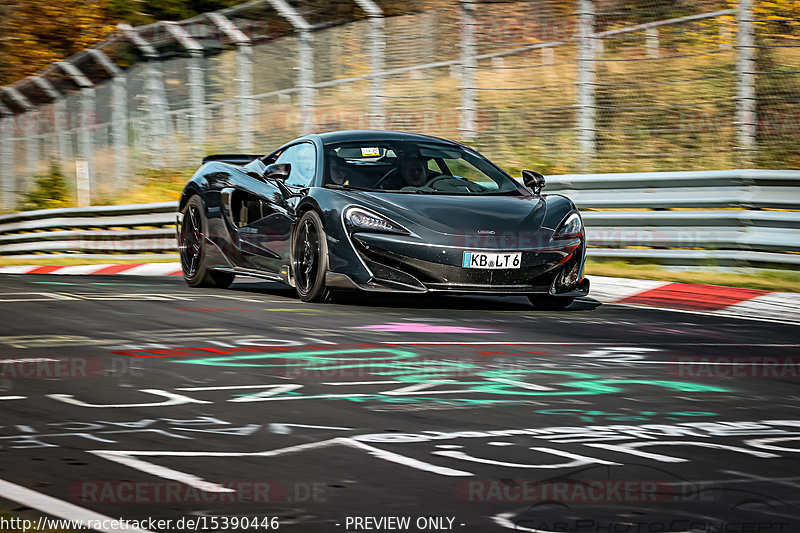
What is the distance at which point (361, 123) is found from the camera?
653 inches

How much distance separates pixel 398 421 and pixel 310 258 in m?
4.48

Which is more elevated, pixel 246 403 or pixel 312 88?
pixel 312 88

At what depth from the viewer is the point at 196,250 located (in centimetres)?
1130

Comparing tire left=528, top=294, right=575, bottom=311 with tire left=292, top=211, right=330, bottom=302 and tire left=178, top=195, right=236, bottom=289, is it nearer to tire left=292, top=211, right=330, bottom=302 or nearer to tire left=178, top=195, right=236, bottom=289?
tire left=292, top=211, right=330, bottom=302

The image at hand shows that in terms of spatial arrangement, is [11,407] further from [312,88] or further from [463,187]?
[312,88]

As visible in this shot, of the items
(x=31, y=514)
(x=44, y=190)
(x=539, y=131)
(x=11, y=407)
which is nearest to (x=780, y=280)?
(x=539, y=131)

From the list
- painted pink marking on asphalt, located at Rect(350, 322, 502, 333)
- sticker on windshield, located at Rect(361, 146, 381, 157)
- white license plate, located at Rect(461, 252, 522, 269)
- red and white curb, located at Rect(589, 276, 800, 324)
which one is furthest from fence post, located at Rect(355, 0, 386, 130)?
painted pink marking on asphalt, located at Rect(350, 322, 502, 333)

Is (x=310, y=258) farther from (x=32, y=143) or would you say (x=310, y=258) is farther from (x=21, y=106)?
(x=32, y=143)

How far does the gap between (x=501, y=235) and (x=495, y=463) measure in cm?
474

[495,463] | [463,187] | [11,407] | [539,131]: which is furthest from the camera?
[539,131]

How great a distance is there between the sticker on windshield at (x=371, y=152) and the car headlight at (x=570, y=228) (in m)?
1.64

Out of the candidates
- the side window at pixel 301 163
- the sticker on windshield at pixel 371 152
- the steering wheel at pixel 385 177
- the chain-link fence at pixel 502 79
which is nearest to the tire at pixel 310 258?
the side window at pixel 301 163

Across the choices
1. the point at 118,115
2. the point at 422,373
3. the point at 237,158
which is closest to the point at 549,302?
A: the point at 237,158

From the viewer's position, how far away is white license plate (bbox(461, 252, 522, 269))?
346 inches
